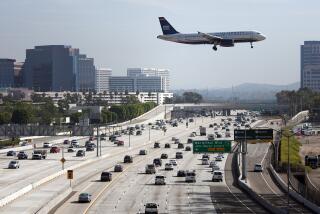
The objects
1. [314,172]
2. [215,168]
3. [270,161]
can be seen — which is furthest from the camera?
[270,161]

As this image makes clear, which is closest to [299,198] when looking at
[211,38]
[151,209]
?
[151,209]

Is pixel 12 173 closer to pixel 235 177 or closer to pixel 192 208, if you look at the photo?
pixel 235 177

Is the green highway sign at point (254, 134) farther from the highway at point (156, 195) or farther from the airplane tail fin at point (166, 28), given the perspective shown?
the airplane tail fin at point (166, 28)

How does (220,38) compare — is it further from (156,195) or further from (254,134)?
(156,195)

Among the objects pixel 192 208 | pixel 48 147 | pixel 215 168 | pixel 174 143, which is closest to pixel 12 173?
pixel 215 168

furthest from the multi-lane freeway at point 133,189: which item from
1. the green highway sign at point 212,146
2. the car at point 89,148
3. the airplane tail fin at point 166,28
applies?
the airplane tail fin at point 166,28

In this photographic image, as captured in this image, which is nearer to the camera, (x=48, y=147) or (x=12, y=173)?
(x=12, y=173)

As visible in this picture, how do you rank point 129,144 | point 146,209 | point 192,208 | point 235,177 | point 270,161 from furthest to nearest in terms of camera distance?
point 129,144 → point 270,161 → point 235,177 → point 192,208 → point 146,209
